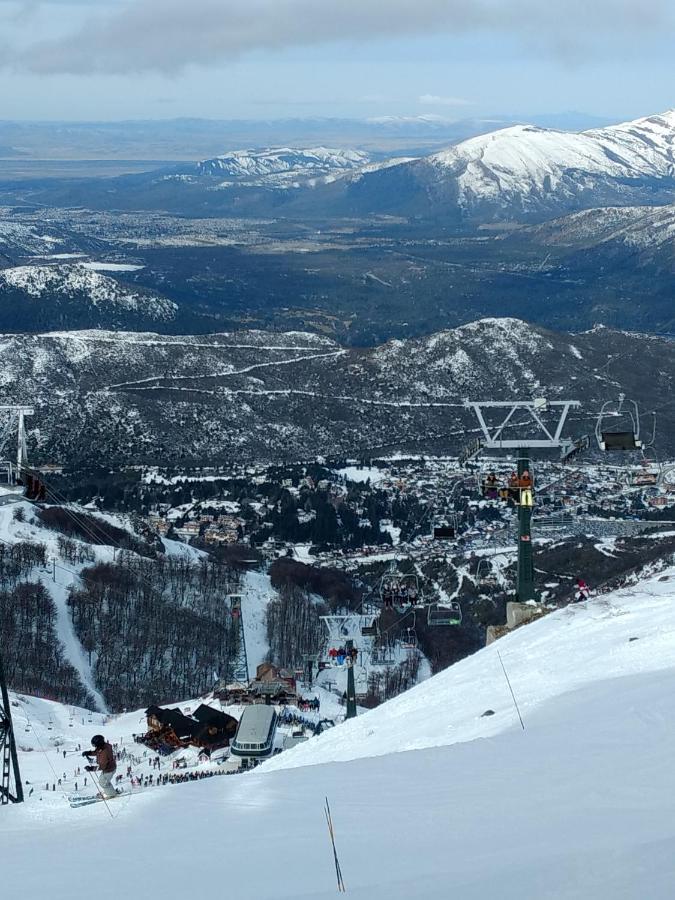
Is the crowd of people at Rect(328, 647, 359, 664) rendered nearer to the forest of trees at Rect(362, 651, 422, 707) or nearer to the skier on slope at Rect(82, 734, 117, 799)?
the forest of trees at Rect(362, 651, 422, 707)

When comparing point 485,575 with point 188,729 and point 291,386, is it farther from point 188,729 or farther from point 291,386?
point 291,386

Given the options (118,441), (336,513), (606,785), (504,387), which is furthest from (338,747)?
(504,387)

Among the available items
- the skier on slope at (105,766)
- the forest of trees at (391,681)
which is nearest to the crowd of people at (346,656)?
the forest of trees at (391,681)

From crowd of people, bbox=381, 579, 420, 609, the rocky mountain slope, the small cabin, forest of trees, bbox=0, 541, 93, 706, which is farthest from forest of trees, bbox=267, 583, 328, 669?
the rocky mountain slope

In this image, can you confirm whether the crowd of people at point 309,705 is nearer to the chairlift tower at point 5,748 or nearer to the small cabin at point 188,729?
the small cabin at point 188,729

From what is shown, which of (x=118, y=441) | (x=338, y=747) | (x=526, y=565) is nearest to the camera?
(x=338, y=747)

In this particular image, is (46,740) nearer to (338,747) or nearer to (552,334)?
(338,747)
